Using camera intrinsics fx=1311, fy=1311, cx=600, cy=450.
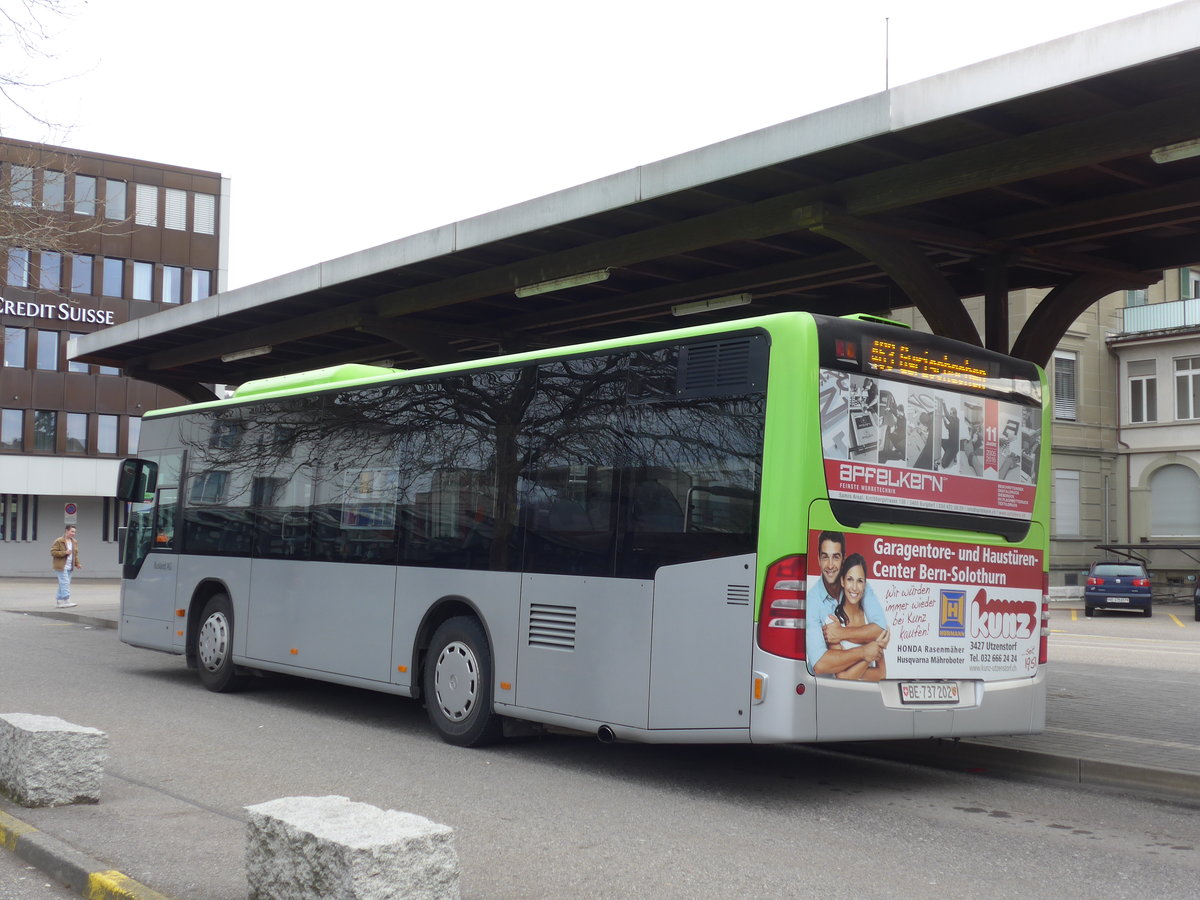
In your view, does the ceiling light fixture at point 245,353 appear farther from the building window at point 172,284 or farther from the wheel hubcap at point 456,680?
the building window at point 172,284

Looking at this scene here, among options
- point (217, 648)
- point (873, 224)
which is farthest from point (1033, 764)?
point (217, 648)

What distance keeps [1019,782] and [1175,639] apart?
20.2 metres

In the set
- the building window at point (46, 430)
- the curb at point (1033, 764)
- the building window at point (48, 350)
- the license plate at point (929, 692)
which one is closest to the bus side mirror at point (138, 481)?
the curb at point (1033, 764)

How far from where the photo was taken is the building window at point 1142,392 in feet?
150

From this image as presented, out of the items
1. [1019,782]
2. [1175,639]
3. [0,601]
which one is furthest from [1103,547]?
[1019,782]

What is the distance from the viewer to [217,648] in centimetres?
1363

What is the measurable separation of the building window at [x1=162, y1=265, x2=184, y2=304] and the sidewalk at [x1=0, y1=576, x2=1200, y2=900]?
52055mm

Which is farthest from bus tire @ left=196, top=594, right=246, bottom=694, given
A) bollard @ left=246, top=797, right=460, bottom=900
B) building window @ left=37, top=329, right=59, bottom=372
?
building window @ left=37, top=329, right=59, bottom=372

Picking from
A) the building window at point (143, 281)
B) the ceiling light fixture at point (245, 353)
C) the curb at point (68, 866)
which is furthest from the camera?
the building window at point (143, 281)

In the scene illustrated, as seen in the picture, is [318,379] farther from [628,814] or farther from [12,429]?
[12,429]

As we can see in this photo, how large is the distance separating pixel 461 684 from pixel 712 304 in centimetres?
630

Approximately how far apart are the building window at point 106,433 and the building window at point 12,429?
10.0ft

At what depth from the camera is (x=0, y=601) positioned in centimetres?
3366

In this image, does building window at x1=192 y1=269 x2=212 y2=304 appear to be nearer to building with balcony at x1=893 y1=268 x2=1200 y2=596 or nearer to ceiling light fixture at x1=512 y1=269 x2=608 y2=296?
building with balcony at x1=893 y1=268 x2=1200 y2=596
